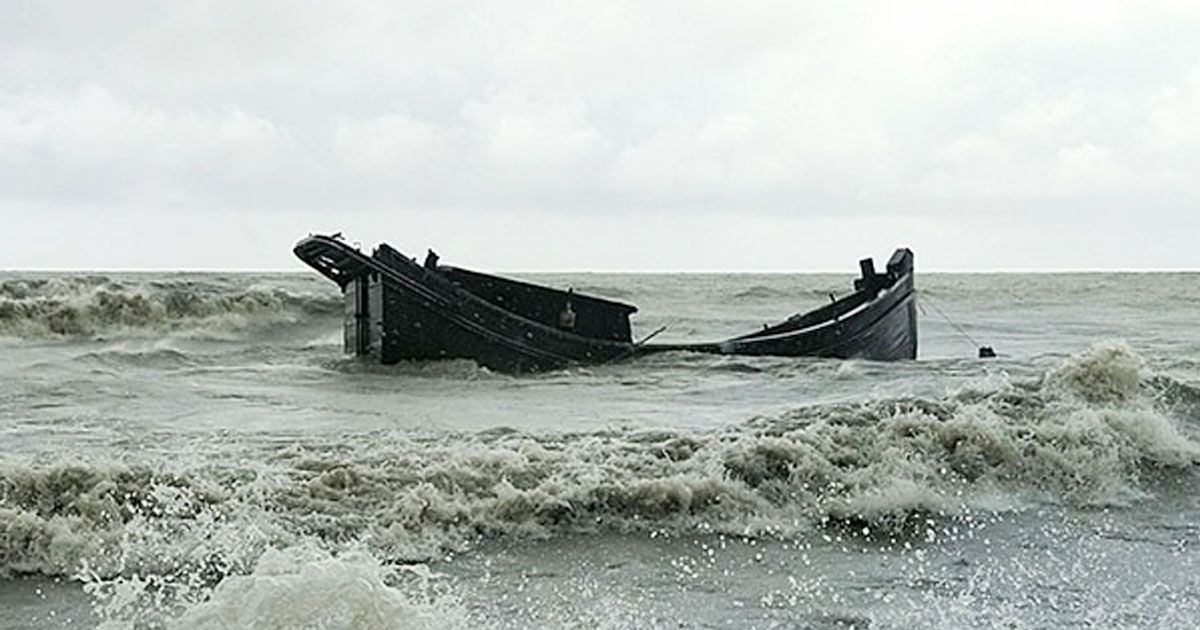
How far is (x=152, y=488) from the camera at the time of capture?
19.9 ft

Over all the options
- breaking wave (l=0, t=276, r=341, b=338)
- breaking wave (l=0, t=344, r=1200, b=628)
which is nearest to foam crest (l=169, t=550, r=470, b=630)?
breaking wave (l=0, t=344, r=1200, b=628)

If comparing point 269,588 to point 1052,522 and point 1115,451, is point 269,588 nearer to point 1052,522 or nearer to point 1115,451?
point 1052,522

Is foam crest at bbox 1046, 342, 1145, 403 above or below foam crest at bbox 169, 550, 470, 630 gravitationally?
above

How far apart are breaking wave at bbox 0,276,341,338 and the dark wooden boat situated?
8.32 meters

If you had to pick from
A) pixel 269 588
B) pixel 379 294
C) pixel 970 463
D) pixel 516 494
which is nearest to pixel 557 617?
pixel 269 588

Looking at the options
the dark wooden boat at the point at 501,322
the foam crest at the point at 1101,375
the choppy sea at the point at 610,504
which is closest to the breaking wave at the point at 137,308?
the dark wooden boat at the point at 501,322

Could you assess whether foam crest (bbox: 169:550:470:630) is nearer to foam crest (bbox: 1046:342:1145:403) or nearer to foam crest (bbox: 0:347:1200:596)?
foam crest (bbox: 0:347:1200:596)

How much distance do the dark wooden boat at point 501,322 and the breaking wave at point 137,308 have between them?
8.32 metres

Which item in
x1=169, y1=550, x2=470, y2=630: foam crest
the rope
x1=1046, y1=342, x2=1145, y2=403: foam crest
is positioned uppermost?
x1=1046, y1=342, x2=1145, y2=403: foam crest

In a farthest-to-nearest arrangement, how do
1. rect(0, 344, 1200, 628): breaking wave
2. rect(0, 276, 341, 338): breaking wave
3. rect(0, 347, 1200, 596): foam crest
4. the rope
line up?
the rope < rect(0, 276, 341, 338): breaking wave < rect(0, 347, 1200, 596): foam crest < rect(0, 344, 1200, 628): breaking wave

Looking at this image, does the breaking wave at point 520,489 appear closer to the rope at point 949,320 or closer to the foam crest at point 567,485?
the foam crest at point 567,485

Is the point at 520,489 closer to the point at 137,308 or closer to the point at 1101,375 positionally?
the point at 1101,375

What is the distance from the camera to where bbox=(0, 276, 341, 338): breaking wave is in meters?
20.8

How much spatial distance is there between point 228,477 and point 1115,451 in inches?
197
